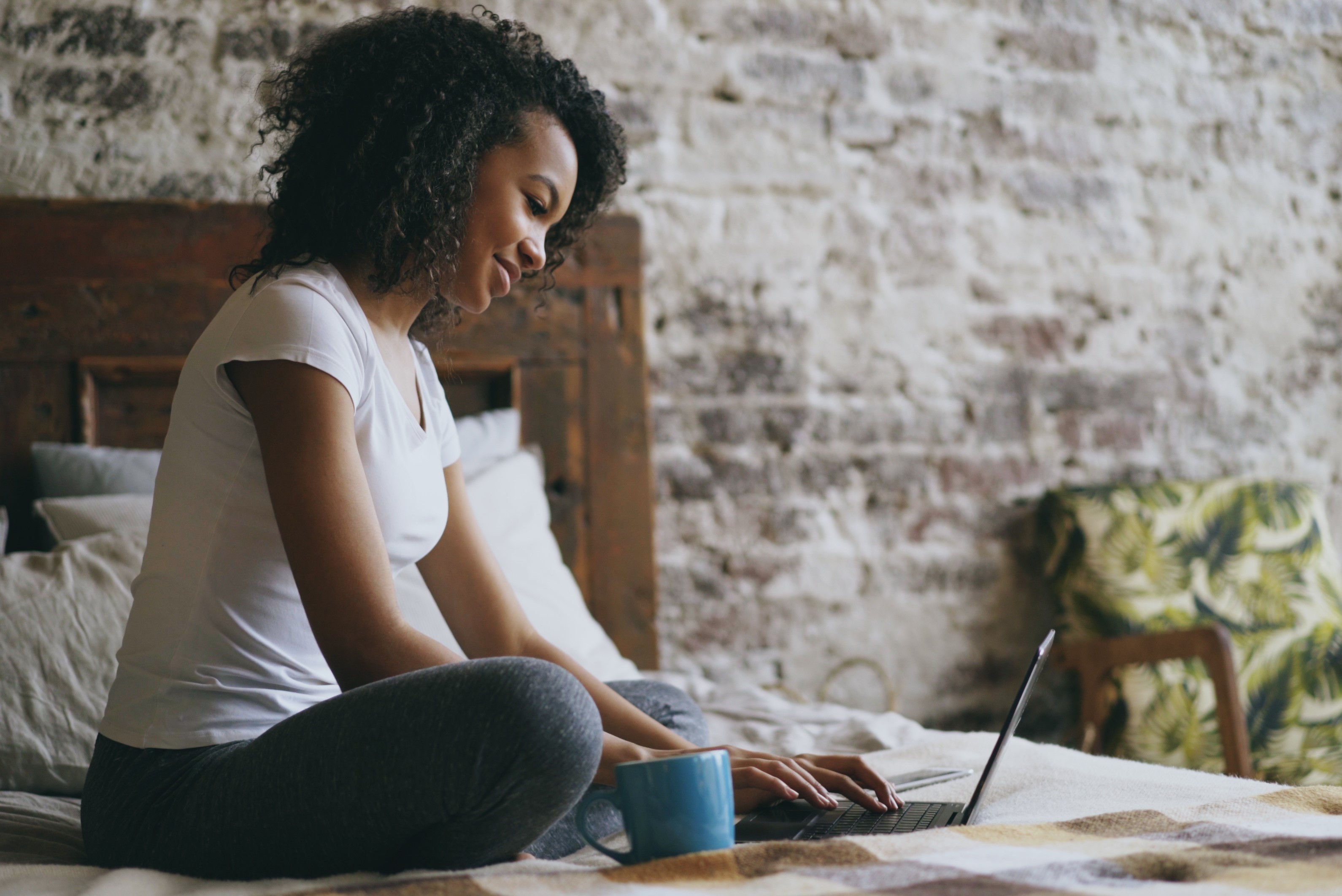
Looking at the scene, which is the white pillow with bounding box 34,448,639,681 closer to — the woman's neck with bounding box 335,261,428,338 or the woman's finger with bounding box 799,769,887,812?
the woman's neck with bounding box 335,261,428,338

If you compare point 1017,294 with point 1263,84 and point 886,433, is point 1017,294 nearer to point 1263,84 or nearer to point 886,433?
point 886,433

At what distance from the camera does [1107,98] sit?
2871 mm

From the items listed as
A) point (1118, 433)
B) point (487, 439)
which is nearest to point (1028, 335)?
point (1118, 433)

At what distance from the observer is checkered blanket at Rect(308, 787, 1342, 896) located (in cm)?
82

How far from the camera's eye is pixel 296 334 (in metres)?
1.08

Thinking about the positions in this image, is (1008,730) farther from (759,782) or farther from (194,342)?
(194,342)

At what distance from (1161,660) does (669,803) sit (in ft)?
5.91

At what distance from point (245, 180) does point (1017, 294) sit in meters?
1.79

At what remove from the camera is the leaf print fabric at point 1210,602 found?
8.20ft

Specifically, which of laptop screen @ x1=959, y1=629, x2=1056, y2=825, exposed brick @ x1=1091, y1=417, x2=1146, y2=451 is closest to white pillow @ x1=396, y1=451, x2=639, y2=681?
laptop screen @ x1=959, y1=629, x2=1056, y2=825

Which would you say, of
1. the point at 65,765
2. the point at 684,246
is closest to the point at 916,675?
the point at 684,246

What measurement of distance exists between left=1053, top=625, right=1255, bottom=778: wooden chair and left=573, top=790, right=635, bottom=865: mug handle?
1723 mm

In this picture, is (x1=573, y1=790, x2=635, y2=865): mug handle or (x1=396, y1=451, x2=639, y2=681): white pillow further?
(x1=396, y1=451, x2=639, y2=681): white pillow

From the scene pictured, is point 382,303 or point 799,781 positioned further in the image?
point 382,303
